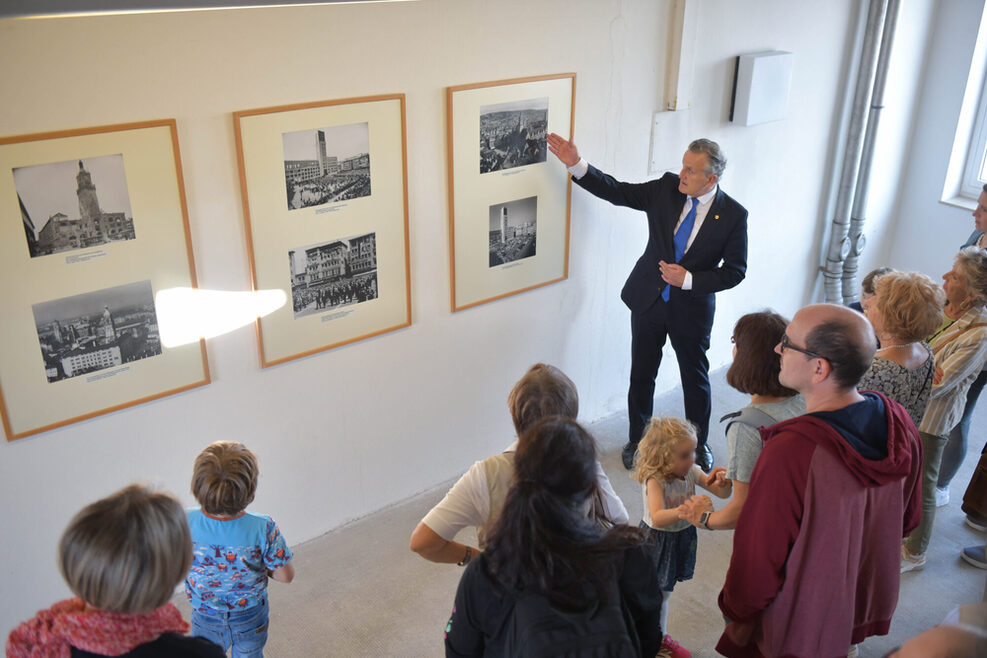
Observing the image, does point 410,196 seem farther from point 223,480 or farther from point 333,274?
point 223,480

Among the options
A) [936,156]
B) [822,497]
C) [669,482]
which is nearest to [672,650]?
[669,482]

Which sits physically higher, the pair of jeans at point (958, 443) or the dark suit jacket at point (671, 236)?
the dark suit jacket at point (671, 236)

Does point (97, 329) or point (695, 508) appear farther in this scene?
point (97, 329)

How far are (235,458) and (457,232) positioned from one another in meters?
1.87

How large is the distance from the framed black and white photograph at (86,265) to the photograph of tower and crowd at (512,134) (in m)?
1.46

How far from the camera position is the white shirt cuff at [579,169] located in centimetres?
421

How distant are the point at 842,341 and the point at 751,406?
1.53 ft

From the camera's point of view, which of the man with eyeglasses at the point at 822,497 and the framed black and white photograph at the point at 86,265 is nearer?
the man with eyeglasses at the point at 822,497

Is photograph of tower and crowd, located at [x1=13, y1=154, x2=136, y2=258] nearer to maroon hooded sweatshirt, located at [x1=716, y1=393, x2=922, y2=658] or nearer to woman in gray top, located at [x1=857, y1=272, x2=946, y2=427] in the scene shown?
maroon hooded sweatshirt, located at [x1=716, y1=393, x2=922, y2=658]

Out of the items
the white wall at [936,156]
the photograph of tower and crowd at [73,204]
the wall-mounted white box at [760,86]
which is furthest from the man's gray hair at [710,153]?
the white wall at [936,156]

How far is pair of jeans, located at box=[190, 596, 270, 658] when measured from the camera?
266 centimetres

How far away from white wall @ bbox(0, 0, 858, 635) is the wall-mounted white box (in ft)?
0.30

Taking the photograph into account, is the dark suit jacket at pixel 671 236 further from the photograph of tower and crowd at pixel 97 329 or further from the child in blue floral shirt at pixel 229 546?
the child in blue floral shirt at pixel 229 546

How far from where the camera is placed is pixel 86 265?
3016 mm
